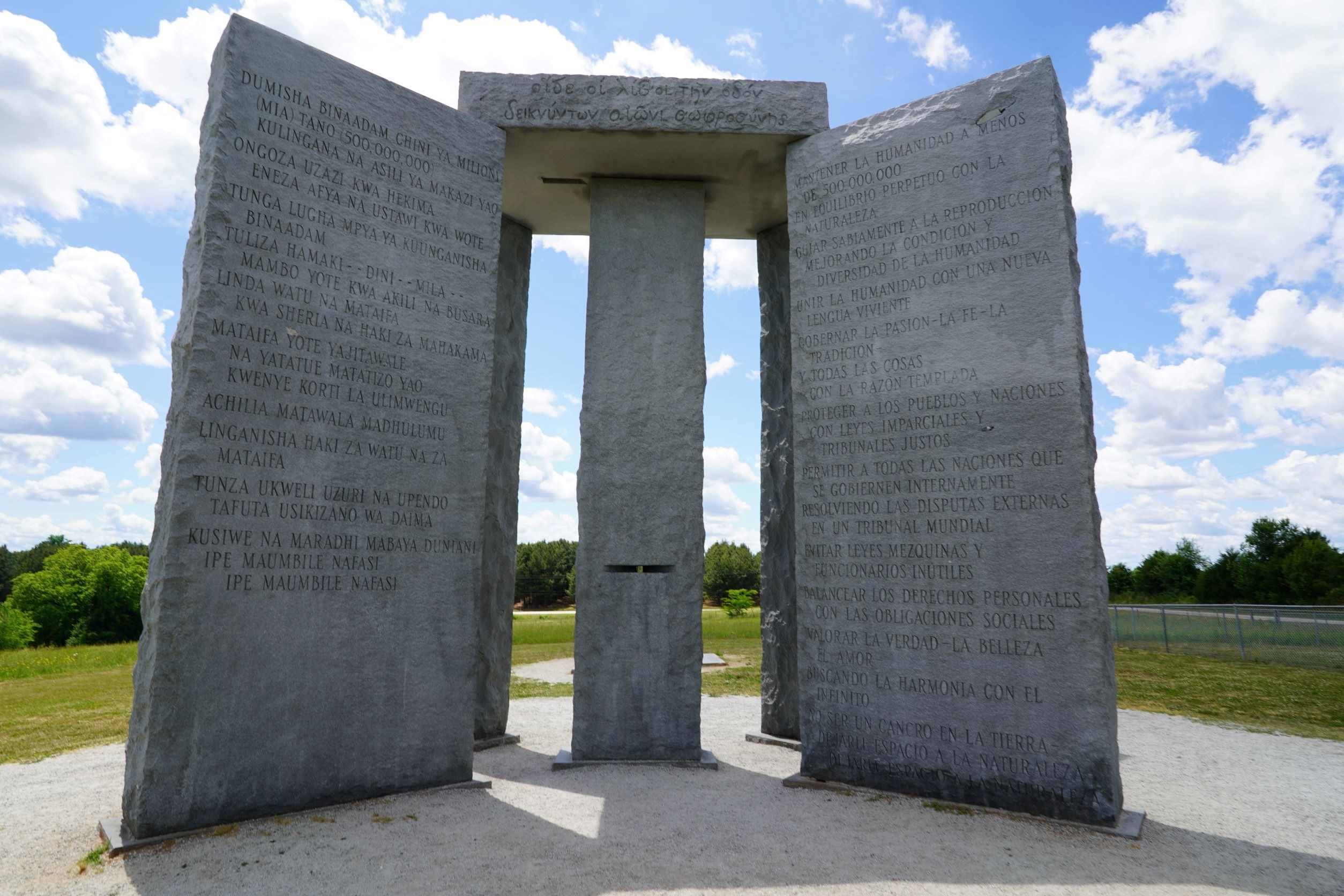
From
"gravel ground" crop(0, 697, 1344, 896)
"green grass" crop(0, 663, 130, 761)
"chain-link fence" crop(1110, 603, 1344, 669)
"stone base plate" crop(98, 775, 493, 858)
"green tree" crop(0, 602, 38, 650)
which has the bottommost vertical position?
"green tree" crop(0, 602, 38, 650)

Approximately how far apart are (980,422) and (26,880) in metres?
6.81

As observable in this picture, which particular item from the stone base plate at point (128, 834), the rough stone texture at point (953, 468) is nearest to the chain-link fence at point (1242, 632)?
the rough stone texture at point (953, 468)

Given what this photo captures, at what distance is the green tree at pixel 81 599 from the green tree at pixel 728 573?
3151cm

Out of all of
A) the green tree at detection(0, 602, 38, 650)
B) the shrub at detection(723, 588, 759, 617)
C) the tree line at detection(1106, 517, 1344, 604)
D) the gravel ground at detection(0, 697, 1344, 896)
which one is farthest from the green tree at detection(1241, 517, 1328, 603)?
the green tree at detection(0, 602, 38, 650)

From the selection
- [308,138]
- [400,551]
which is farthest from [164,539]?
[308,138]

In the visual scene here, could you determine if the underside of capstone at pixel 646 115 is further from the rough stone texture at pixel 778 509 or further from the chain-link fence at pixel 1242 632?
the chain-link fence at pixel 1242 632

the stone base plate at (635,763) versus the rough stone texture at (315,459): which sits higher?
the rough stone texture at (315,459)

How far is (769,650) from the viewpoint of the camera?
26.6ft

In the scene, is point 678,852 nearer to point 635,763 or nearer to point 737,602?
point 635,763

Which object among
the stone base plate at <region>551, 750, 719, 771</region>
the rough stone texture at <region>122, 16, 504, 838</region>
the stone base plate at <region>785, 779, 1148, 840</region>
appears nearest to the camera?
the rough stone texture at <region>122, 16, 504, 838</region>

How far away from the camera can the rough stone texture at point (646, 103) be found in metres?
7.08

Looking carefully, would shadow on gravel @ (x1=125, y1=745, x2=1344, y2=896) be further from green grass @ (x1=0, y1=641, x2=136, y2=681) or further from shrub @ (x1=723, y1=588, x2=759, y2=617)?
shrub @ (x1=723, y1=588, x2=759, y2=617)

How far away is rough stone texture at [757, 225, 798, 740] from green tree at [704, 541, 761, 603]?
3887cm

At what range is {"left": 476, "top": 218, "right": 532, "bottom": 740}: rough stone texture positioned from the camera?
7.79m
